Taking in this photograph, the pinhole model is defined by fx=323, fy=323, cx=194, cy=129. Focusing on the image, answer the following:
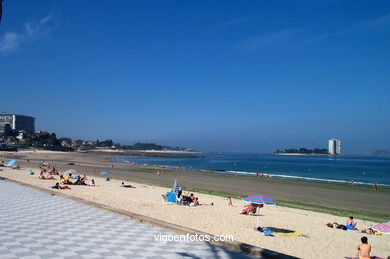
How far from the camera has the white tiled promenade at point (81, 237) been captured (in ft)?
20.7

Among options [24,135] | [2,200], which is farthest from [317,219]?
[24,135]

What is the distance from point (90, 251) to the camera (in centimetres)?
637

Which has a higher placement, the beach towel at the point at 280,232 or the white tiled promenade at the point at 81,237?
the white tiled promenade at the point at 81,237

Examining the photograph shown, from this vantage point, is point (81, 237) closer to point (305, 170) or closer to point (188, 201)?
point (188, 201)

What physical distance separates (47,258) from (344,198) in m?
22.7

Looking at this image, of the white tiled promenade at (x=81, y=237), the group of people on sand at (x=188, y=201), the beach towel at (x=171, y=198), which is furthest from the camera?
the beach towel at (x=171, y=198)

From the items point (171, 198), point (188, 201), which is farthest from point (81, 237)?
point (171, 198)

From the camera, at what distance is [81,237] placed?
24.3 ft

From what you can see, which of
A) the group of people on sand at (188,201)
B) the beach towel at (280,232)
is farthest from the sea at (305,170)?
the beach towel at (280,232)

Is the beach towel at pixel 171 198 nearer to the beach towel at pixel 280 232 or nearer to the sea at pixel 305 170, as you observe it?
the beach towel at pixel 280 232

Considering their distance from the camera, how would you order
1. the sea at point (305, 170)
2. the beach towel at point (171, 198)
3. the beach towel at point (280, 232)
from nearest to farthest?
the beach towel at point (280, 232) → the beach towel at point (171, 198) → the sea at point (305, 170)

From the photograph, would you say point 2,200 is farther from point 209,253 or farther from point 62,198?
point 209,253

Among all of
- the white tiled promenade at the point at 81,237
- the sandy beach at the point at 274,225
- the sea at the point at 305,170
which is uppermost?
the white tiled promenade at the point at 81,237

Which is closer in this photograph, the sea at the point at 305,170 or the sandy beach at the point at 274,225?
the sandy beach at the point at 274,225
